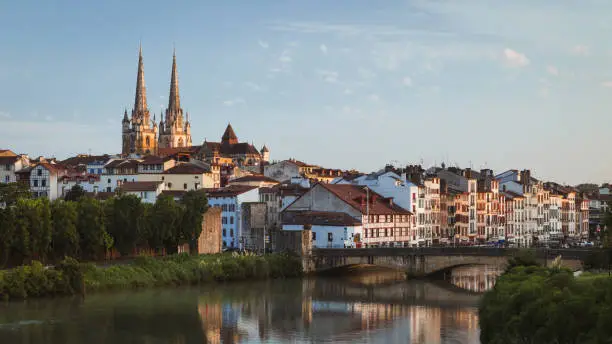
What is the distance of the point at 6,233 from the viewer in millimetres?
57875

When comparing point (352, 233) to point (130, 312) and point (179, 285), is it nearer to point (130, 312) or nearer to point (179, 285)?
point (179, 285)

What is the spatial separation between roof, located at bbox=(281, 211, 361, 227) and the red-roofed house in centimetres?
66

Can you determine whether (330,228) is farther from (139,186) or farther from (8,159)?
(8,159)

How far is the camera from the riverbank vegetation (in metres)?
27.6

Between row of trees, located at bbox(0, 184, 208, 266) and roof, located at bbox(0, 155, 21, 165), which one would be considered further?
roof, located at bbox(0, 155, 21, 165)

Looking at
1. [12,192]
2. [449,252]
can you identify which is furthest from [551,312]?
[12,192]

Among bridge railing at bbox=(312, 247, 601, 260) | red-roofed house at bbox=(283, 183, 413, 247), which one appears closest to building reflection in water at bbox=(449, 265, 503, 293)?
bridge railing at bbox=(312, 247, 601, 260)

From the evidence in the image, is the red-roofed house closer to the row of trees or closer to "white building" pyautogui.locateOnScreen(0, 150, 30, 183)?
the row of trees

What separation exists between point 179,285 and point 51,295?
973 centimetres

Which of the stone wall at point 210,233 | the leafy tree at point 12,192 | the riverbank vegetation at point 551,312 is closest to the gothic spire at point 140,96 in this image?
the leafy tree at point 12,192

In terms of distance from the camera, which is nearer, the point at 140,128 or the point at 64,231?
the point at 64,231

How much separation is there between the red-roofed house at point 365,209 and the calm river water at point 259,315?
Answer: 12.2m

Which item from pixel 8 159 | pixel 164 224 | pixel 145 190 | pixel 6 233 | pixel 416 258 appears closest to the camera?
pixel 6 233

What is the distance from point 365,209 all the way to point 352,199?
2353 mm
